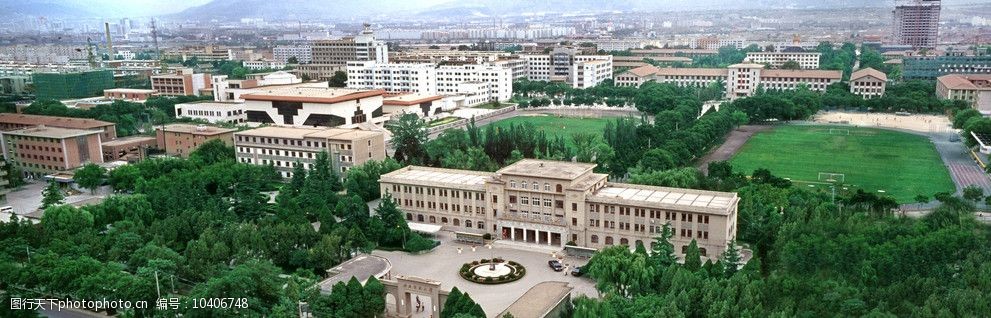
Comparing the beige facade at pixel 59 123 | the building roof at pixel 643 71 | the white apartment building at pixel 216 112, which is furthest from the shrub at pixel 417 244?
the building roof at pixel 643 71

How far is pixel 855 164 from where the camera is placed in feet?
123

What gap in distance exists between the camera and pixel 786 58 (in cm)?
9038

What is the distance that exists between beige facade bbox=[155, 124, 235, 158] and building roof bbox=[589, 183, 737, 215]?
22670mm

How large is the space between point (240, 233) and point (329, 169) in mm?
11186

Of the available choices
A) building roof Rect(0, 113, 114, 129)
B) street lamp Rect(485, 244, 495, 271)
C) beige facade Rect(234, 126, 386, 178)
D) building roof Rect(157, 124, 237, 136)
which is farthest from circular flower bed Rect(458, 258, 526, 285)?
building roof Rect(0, 113, 114, 129)

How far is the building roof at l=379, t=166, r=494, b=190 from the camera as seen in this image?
1075 inches

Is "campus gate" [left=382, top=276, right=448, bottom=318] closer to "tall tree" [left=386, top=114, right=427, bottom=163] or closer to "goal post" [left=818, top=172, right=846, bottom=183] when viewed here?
"tall tree" [left=386, top=114, right=427, bottom=163]

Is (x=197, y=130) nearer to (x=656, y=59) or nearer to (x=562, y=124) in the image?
(x=562, y=124)

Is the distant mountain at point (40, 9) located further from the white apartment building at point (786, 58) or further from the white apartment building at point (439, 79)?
the white apartment building at point (786, 58)

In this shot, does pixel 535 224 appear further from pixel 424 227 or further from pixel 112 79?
pixel 112 79

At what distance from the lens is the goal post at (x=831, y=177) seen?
33719mm

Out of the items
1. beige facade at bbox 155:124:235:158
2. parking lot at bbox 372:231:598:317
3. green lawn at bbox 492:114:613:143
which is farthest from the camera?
green lawn at bbox 492:114:613:143

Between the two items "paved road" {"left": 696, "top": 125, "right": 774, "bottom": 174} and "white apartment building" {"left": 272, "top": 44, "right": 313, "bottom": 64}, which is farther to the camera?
"white apartment building" {"left": 272, "top": 44, "right": 313, "bottom": 64}

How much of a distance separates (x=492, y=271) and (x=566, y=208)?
4044mm
